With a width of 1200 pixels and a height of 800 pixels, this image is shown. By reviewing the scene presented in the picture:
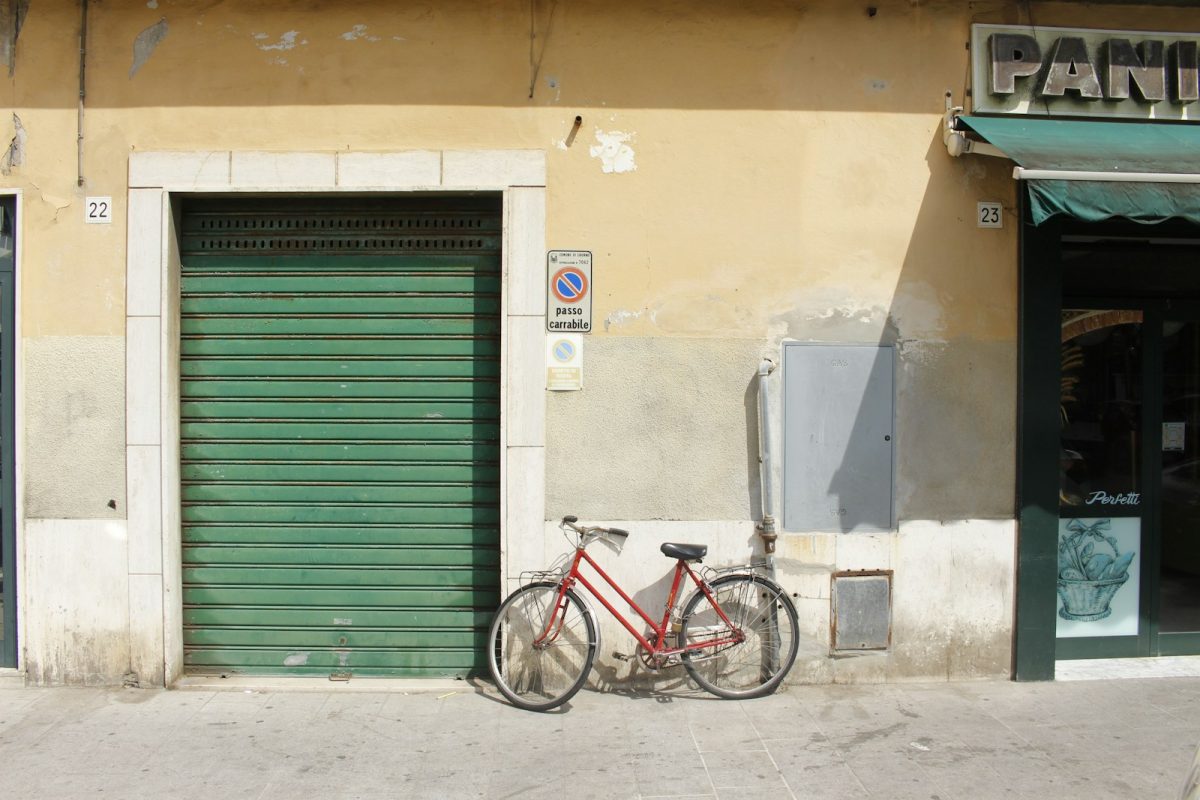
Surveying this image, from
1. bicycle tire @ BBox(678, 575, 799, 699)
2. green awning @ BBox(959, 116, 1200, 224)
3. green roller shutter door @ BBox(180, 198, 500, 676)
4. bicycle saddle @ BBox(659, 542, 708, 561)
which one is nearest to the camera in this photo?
green awning @ BBox(959, 116, 1200, 224)

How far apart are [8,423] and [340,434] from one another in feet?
6.92

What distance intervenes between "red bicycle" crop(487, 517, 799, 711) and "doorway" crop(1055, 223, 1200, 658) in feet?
7.23

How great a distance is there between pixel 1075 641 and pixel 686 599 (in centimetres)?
280

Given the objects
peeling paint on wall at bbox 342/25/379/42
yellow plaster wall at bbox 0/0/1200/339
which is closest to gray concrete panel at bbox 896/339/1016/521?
yellow plaster wall at bbox 0/0/1200/339

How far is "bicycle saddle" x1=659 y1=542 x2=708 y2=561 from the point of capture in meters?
5.65

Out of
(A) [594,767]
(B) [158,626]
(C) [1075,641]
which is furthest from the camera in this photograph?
(C) [1075,641]

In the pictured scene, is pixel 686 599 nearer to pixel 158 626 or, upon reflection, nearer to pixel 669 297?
pixel 669 297

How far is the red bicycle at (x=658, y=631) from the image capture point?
5.68 meters

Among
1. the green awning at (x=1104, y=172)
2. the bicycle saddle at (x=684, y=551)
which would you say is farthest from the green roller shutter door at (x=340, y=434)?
the green awning at (x=1104, y=172)

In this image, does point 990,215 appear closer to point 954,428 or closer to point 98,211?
point 954,428

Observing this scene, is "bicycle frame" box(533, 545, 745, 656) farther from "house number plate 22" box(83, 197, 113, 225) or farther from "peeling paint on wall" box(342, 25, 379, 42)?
"house number plate 22" box(83, 197, 113, 225)

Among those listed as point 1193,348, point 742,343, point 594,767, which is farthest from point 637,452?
point 1193,348

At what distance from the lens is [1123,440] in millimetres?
6625

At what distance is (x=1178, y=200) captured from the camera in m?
5.41
